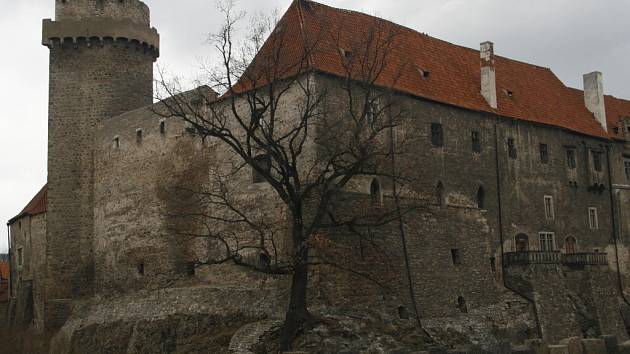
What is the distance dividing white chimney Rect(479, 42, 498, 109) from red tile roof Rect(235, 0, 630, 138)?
0.91 feet

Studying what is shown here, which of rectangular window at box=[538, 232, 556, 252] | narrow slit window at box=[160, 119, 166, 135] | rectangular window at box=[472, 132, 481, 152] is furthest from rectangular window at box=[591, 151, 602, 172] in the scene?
narrow slit window at box=[160, 119, 166, 135]

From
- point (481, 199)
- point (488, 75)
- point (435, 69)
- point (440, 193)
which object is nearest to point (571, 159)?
point (488, 75)

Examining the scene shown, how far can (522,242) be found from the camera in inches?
1473

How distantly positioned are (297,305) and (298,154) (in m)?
4.63

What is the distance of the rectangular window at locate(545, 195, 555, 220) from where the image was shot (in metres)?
38.7

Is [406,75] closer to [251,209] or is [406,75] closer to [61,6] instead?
[251,209]

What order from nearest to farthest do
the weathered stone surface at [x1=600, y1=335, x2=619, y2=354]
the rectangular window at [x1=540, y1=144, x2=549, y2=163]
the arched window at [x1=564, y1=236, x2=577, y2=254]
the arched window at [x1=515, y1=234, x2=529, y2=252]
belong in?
the weathered stone surface at [x1=600, y1=335, x2=619, y2=354]
the arched window at [x1=515, y1=234, x2=529, y2=252]
the rectangular window at [x1=540, y1=144, x2=549, y2=163]
the arched window at [x1=564, y1=236, x2=577, y2=254]

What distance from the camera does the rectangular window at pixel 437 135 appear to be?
34.0 m

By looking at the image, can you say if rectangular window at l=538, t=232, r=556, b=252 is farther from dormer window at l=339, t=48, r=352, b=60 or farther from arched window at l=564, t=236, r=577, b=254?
dormer window at l=339, t=48, r=352, b=60

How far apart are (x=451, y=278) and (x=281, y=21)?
11321mm

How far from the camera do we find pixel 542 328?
1329 inches

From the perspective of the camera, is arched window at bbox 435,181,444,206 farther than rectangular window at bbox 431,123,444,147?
No

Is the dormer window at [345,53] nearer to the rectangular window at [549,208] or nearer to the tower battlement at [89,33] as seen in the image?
the tower battlement at [89,33]

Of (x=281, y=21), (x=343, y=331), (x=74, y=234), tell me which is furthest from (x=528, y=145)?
(x=74, y=234)
